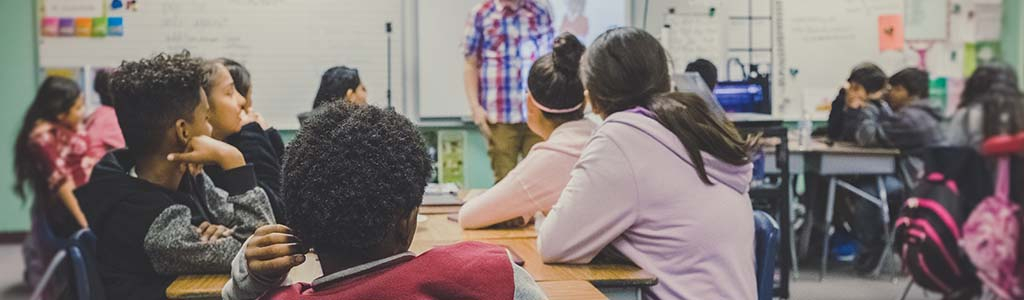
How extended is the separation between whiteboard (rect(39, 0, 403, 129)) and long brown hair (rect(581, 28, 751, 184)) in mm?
3621

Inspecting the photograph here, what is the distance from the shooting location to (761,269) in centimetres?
238

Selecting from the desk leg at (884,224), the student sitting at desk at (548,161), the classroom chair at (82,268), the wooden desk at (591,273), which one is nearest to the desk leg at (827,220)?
the desk leg at (884,224)

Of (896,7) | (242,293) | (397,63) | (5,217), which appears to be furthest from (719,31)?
(242,293)

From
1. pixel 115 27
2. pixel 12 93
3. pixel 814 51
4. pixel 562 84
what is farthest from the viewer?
pixel 115 27

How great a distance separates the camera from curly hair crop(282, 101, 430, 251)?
129cm

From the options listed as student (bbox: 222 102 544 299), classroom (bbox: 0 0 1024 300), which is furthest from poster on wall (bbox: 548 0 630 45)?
student (bbox: 222 102 544 299)

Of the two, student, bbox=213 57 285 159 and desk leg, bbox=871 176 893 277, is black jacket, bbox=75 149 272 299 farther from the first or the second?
desk leg, bbox=871 176 893 277

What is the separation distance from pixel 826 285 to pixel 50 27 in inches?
159

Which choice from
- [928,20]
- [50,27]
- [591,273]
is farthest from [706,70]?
[50,27]

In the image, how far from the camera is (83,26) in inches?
221

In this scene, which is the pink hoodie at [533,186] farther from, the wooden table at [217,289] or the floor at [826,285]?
the floor at [826,285]

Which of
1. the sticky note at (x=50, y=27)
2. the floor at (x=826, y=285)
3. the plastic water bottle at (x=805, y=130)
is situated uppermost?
the sticky note at (x=50, y=27)

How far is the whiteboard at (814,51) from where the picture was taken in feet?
13.6

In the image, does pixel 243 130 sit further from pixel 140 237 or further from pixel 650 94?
pixel 650 94
